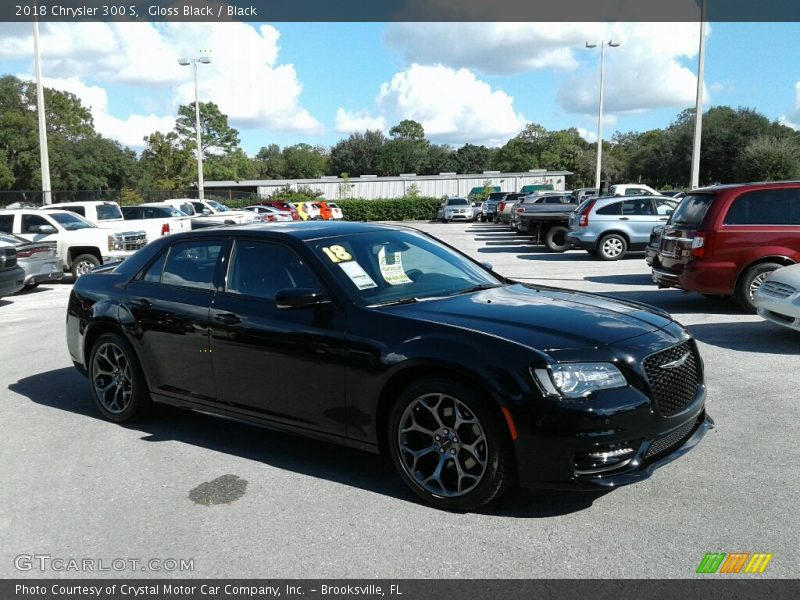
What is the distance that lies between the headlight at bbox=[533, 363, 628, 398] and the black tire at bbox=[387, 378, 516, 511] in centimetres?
32

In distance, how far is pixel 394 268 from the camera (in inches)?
200

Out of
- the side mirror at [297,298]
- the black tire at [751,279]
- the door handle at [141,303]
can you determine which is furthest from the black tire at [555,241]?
the side mirror at [297,298]

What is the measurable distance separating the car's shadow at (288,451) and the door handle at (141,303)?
0.90m

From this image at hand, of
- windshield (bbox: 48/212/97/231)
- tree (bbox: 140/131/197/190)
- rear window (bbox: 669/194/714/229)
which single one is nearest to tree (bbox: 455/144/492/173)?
tree (bbox: 140/131/197/190)

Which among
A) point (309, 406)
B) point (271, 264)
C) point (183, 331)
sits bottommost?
point (309, 406)

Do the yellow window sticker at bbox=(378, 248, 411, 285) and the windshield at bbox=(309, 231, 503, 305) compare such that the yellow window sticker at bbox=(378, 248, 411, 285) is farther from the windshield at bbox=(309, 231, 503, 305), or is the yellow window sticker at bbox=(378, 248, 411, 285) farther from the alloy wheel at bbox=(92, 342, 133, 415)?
the alloy wheel at bbox=(92, 342, 133, 415)

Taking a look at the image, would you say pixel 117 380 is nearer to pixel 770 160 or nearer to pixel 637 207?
pixel 637 207

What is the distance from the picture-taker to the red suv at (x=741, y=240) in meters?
10.1

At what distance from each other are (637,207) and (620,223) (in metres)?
0.71

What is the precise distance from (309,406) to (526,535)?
1.60 meters

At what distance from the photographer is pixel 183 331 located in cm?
539

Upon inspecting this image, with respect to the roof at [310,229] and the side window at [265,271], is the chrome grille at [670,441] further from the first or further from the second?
the roof at [310,229]
